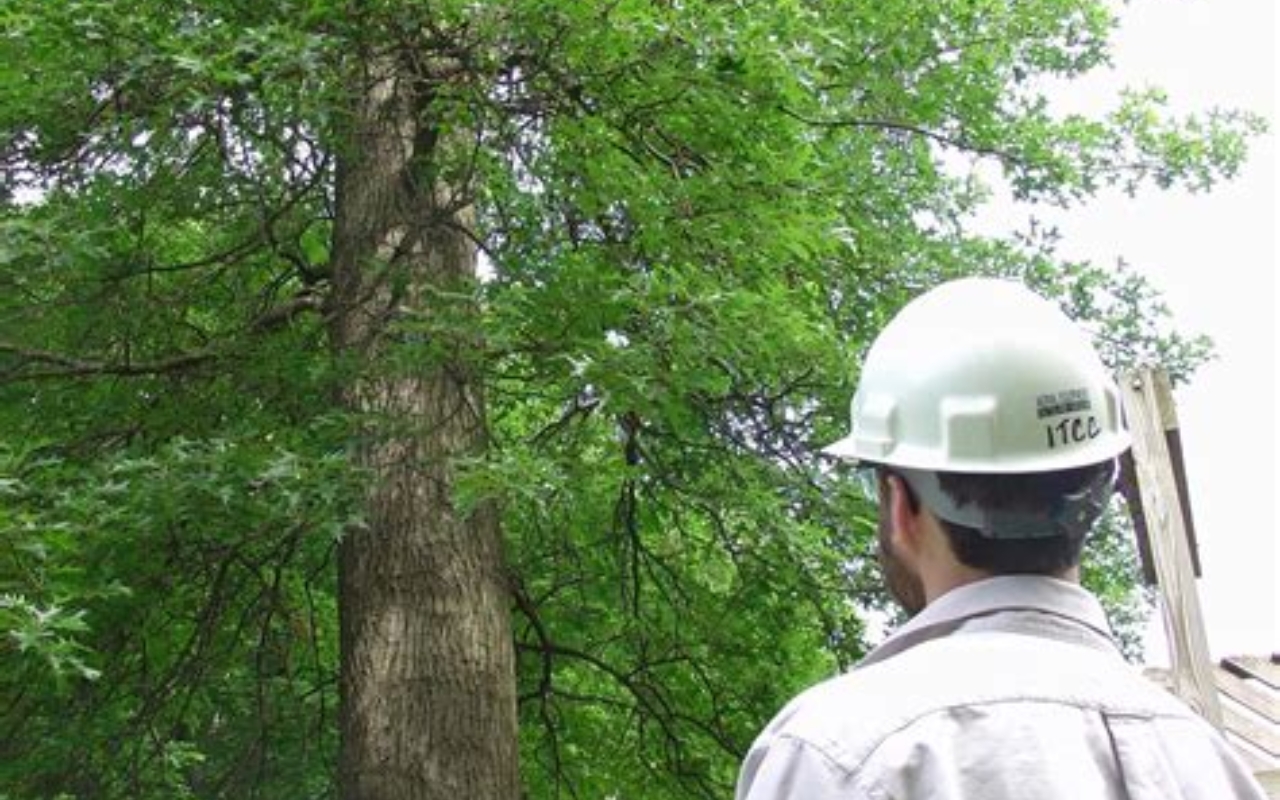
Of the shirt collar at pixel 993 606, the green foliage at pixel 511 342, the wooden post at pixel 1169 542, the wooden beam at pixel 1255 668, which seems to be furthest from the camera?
the green foliage at pixel 511 342

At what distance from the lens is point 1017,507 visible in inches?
64.4

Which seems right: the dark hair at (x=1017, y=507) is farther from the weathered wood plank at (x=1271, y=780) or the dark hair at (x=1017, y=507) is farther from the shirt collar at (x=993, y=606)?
the weathered wood plank at (x=1271, y=780)

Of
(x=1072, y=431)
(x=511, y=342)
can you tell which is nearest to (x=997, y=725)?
(x=1072, y=431)

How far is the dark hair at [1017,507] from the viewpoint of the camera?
1592 mm

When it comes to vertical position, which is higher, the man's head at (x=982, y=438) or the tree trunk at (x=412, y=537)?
the tree trunk at (x=412, y=537)

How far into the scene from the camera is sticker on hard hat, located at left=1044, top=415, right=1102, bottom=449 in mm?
1713

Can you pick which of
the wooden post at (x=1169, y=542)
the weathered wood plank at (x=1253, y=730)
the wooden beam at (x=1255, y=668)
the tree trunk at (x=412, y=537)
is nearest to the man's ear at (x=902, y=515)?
the wooden post at (x=1169, y=542)

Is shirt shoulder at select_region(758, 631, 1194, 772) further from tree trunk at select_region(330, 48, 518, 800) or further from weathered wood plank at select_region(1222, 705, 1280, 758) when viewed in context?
tree trunk at select_region(330, 48, 518, 800)

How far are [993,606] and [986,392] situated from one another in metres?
0.29

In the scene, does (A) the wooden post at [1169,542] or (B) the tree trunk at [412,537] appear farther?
(B) the tree trunk at [412,537]

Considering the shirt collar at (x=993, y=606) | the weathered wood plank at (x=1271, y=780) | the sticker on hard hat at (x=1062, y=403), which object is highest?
the sticker on hard hat at (x=1062, y=403)

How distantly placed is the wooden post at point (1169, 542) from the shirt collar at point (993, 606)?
7.19ft

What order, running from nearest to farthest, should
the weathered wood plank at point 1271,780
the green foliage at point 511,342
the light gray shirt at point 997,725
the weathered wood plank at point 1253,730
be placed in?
the light gray shirt at point 997,725 < the weathered wood plank at point 1271,780 < the weathered wood plank at point 1253,730 < the green foliage at point 511,342

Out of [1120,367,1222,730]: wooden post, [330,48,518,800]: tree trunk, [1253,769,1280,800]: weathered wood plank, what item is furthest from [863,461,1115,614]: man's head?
[330,48,518,800]: tree trunk
